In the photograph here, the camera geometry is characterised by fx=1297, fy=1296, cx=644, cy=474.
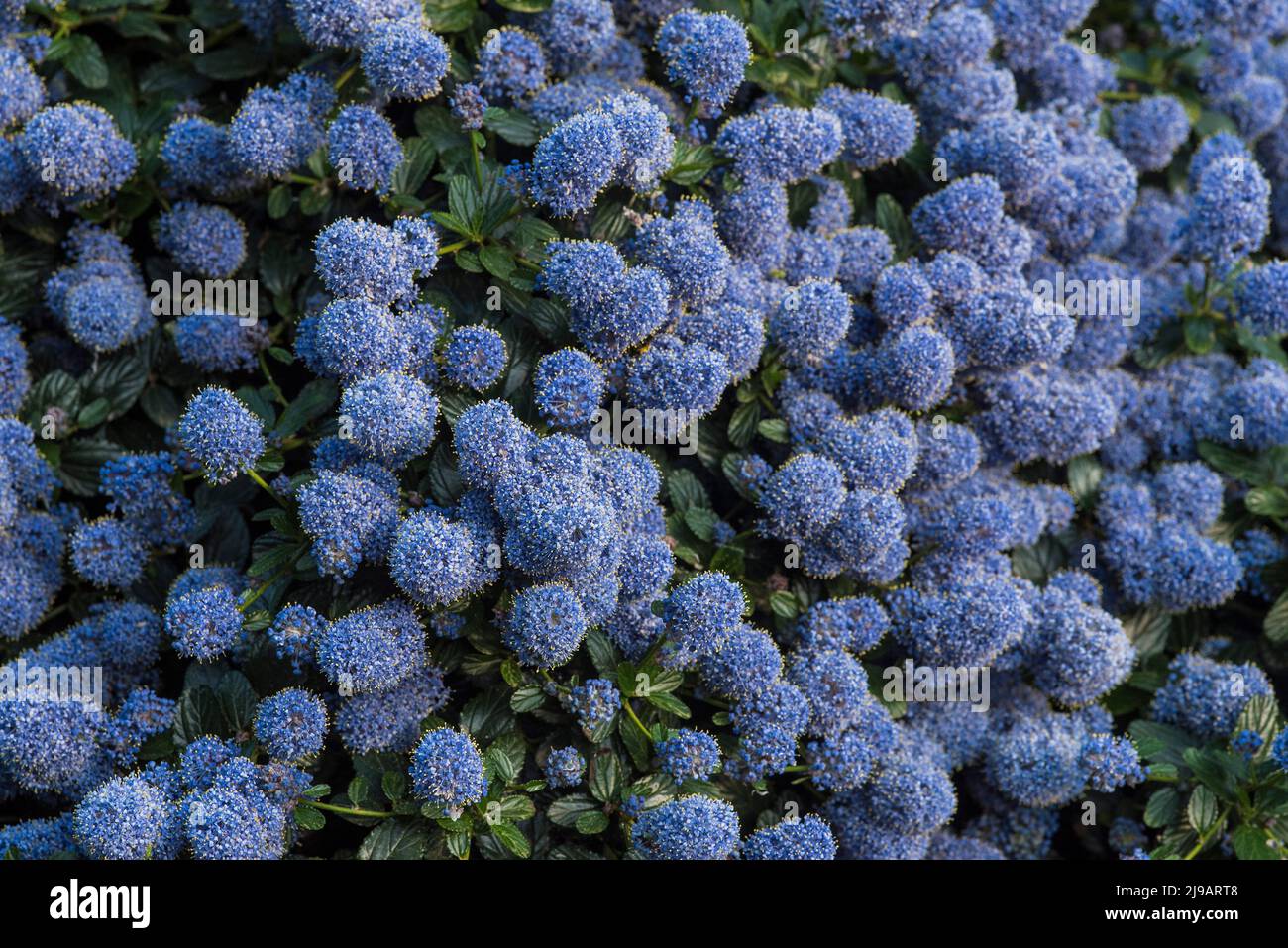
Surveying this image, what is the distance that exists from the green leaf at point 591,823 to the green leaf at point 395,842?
1.35ft

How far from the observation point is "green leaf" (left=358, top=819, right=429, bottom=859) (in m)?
3.39

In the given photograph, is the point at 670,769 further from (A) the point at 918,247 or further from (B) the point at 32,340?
(B) the point at 32,340

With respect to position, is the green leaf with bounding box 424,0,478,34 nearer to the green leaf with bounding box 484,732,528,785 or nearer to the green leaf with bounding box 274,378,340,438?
the green leaf with bounding box 274,378,340,438

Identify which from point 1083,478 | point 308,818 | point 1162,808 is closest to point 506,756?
point 308,818

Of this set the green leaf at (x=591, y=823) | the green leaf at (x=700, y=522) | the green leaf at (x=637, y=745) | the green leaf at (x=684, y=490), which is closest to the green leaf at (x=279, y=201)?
the green leaf at (x=684, y=490)

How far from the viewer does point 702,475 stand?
4191 millimetres

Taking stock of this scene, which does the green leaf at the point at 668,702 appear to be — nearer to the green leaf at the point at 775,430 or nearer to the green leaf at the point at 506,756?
the green leaf at the point at 506,756

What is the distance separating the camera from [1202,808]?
3.92 meters

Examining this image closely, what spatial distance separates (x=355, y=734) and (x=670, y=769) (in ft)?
2.80

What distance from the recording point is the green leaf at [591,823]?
347 centimetres

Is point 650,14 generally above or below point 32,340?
above

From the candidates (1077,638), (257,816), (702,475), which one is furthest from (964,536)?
(257,816)

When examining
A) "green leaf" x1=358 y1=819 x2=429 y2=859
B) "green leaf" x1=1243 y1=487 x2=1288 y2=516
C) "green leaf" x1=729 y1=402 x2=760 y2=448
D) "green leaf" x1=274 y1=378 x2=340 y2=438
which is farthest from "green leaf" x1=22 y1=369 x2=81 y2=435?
"green leaf" x1=1243 y1=487 x2=1288 y2=516

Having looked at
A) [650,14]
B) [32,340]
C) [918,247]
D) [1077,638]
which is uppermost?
[650,14]
